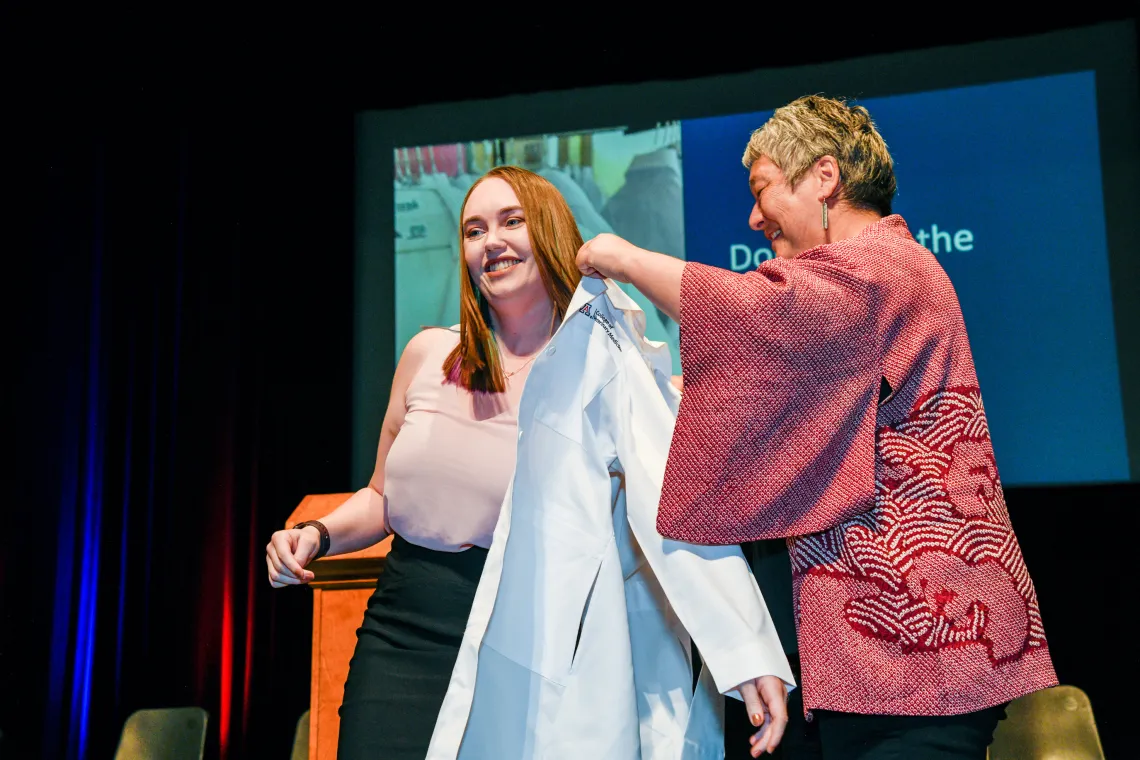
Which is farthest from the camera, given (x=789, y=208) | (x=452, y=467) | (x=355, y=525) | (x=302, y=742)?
(x=302, y=742)

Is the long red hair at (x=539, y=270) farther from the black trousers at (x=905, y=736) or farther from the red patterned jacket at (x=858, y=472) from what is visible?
the black trousers at (x=905, y=736)

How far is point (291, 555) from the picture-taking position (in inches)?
60.1

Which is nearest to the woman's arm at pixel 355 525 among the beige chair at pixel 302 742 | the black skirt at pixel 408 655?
the black skirt at pixel 408 655

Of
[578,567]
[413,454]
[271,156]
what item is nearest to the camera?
[578,567]

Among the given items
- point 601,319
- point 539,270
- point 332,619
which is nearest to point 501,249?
point 539,270

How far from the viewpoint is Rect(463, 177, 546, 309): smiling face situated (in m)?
1.66

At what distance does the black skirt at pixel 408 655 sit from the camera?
4.87 ft

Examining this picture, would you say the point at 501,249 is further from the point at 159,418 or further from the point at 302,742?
the point at 159,418

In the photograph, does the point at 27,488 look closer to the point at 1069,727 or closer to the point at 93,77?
the point at 93,77

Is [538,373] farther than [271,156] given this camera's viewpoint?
No

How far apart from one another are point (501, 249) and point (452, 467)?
37cm

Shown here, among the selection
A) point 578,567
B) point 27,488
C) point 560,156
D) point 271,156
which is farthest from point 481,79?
point 578,567

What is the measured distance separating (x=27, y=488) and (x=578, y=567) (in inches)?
95.1

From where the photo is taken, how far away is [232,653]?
3.24 m
